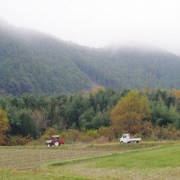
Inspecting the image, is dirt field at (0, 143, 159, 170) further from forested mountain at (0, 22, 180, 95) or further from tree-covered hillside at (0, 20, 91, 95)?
tree-covered hillside at (0, 20, 91, 95)

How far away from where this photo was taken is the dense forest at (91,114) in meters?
40.7

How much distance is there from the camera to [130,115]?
4034 centimetres

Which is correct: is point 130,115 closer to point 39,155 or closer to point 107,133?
point 107,133

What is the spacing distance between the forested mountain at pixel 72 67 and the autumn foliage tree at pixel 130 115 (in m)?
71.1

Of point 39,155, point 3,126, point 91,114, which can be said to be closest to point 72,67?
point 91,114

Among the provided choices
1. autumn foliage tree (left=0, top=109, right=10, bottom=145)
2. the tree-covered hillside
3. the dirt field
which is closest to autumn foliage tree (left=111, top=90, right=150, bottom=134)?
the dirt field

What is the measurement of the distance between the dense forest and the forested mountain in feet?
163

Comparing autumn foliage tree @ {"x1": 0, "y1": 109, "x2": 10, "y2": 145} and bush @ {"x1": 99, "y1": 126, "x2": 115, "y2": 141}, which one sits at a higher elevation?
autumn foliage tree @ {"x1": 0, "y1": 109, "x2": 10, "y2": 145}

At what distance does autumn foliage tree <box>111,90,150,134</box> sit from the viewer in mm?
40094

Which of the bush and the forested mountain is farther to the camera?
the forested mountain

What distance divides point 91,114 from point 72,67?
93.3 metres

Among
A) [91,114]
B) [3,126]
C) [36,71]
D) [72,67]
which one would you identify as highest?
[72,67]

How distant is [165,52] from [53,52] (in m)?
88.7

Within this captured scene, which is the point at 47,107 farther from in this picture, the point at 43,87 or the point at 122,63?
the point at 122,63
